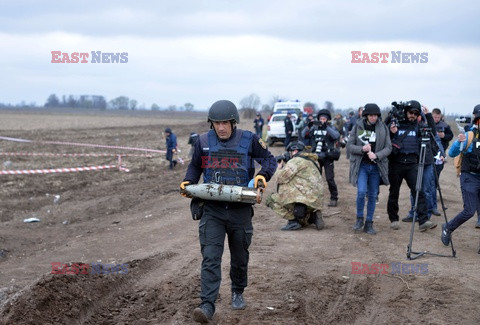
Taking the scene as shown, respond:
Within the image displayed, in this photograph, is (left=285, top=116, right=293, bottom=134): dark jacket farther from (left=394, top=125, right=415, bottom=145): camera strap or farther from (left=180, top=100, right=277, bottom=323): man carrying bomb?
(left=180, top=100, right=277, bottom=323): man carrying bomb

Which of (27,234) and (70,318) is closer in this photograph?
(70,318)

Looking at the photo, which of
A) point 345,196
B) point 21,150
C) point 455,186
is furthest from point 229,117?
point 21,150

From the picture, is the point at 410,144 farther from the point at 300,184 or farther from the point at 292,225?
the point at 292,225

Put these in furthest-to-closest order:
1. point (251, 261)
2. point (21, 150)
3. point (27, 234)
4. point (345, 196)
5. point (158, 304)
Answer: point (21, 150), point (345, 196), point (27, 234), point (251, 261), point (158, 304)

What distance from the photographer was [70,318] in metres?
6.07

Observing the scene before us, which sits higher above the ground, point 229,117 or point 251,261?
point 229,117

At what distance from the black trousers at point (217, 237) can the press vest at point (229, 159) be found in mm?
264

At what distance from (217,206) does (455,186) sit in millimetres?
12296

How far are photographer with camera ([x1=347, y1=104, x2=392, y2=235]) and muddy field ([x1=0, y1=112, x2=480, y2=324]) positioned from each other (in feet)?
A: 2.70

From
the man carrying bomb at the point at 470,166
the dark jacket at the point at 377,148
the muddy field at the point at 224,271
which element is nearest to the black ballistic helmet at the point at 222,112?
the muddy field at the point at 224,271

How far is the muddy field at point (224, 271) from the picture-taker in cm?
611

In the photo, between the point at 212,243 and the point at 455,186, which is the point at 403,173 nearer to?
the point at 212,243

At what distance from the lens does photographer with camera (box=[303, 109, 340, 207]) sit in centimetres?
1205

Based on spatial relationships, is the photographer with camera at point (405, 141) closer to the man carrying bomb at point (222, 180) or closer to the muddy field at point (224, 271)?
the muddy field at point (224, 271)
